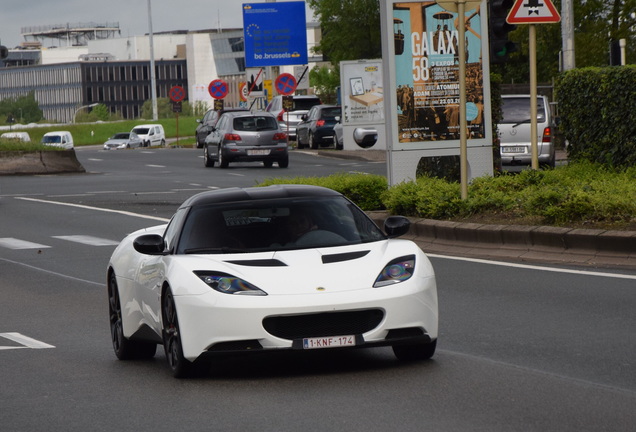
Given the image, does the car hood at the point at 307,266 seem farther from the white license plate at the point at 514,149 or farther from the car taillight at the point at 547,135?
the car taillight at the point at 547,135

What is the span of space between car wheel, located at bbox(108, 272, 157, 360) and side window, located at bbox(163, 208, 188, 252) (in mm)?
746

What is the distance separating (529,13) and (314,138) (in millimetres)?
34576

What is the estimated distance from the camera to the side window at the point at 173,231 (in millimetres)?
9639

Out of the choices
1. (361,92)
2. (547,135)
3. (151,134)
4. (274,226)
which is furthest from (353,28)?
(274,226)

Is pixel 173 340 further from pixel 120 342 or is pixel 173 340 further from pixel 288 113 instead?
pixel 288 113

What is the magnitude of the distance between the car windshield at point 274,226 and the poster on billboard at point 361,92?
1604 inches

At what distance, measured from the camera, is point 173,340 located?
29.5 ft

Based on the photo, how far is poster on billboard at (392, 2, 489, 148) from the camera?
21484 mm

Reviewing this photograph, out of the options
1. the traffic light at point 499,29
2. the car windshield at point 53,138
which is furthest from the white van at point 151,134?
the traffic light at point 499,29

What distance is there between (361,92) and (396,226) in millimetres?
41845

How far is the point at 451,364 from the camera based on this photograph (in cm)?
914

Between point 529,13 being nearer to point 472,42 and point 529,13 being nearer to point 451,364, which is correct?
point 472,42

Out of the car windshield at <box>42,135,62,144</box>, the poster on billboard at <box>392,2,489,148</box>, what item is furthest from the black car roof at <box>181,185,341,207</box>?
the car windshield at <box>42,135,62,144</box>

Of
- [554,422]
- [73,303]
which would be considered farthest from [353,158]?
[554,422]
